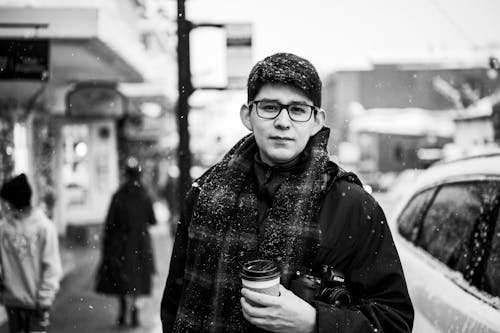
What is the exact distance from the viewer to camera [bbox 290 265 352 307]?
65.7 inches

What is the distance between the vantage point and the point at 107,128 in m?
14.5

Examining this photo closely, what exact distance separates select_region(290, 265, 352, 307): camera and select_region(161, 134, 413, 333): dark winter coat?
0.10 ft

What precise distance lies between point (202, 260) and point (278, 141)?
494mm

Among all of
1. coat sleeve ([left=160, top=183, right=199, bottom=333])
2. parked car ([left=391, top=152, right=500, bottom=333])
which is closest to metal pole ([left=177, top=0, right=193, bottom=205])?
parked car ([left=391, top=152, right=500, bottom=333])

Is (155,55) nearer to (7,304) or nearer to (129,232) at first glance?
(129,232)

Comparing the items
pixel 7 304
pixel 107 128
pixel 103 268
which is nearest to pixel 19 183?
pixel 7 304

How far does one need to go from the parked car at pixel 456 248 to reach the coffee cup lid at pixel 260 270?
0.98 m

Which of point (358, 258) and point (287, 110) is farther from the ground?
point (287, 110)

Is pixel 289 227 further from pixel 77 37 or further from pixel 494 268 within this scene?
pixel 77 37

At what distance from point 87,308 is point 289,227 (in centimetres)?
611

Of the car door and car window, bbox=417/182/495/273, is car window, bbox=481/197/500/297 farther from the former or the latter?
car window, bbox=417/182/495/273

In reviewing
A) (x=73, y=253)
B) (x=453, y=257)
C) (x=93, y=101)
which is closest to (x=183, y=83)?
(x=453, y=257)

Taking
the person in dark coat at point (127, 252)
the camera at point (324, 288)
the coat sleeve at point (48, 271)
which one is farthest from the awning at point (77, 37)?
the camera at point (324, 288)

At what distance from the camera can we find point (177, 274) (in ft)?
6.75
